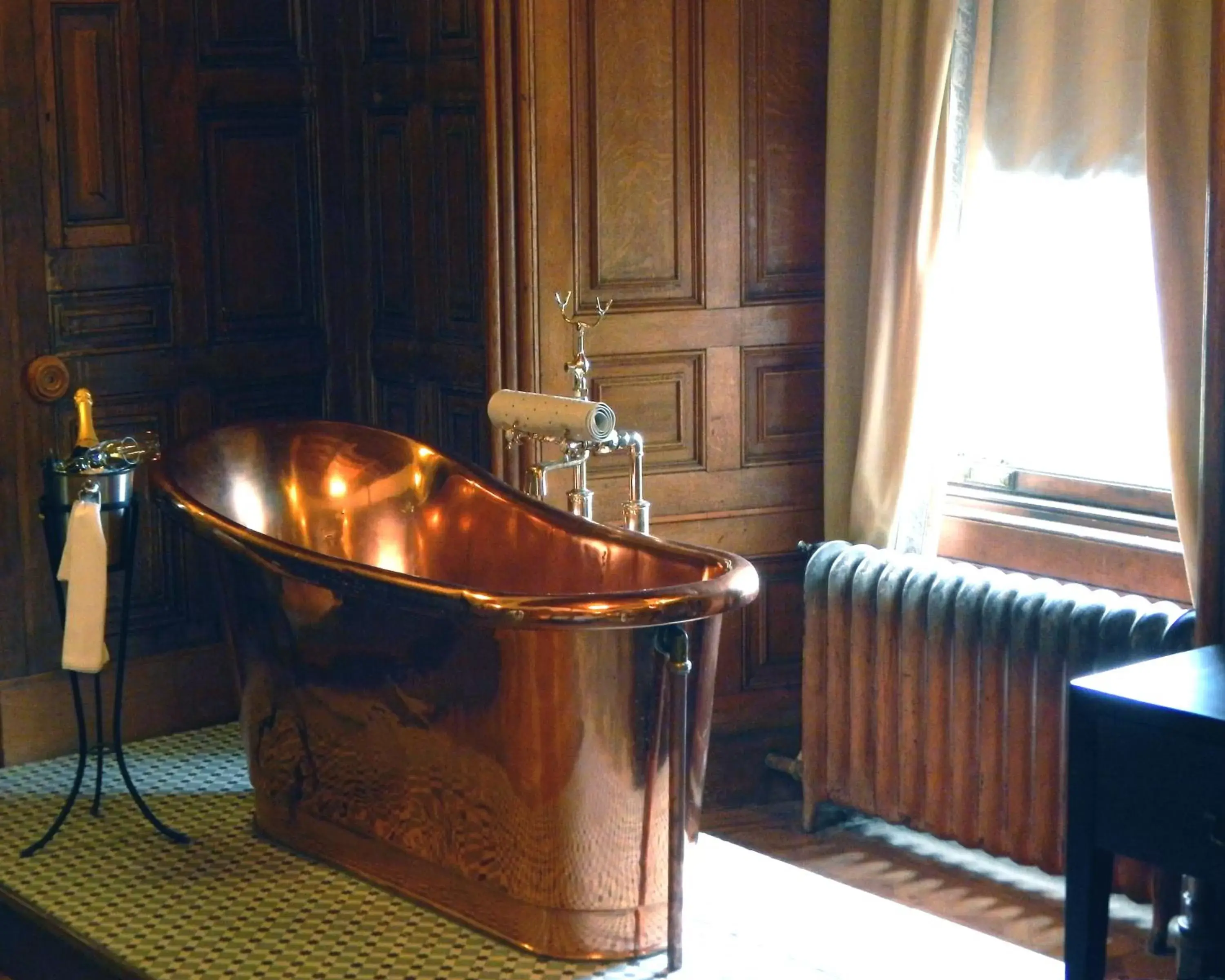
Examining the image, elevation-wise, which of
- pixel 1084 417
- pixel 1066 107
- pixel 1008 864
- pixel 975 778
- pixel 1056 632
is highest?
pixel 1066 107

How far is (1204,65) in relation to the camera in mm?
2783

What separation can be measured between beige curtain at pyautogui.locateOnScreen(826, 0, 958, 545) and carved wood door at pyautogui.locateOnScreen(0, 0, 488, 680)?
753 mm

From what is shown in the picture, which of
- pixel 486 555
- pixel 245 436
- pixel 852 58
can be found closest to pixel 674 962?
pixel 486 555

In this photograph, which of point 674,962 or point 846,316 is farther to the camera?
point 846,316

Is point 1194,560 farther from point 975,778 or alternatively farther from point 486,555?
point 486,555

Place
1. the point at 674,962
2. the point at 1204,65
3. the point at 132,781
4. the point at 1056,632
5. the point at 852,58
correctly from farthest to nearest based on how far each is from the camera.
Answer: the point at 852,58
the point at 132,781
the point at 1056,632
the point at 1204,65
the point at 674,962

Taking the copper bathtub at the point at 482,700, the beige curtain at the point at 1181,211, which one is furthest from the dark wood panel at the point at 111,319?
the beige curtain at the point at 1181,211

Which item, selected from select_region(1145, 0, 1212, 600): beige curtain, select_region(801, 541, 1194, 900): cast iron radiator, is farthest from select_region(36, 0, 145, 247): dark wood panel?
select_region(1145, 0, 1212, 600): beige curtain

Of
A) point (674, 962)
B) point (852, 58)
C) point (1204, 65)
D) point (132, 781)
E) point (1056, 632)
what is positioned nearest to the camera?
point (674, 962)

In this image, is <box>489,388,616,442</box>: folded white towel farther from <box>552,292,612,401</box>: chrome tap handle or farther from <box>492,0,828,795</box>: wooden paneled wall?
<box>492,0,828,795</box>: wooden paneled wall

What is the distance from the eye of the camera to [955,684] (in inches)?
125

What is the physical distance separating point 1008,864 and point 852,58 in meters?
1.66

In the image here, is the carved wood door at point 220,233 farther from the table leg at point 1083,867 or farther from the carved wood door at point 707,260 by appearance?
the table leg at point 1083,867

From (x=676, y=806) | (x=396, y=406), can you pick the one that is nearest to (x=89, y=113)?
(x=396, y=406)
